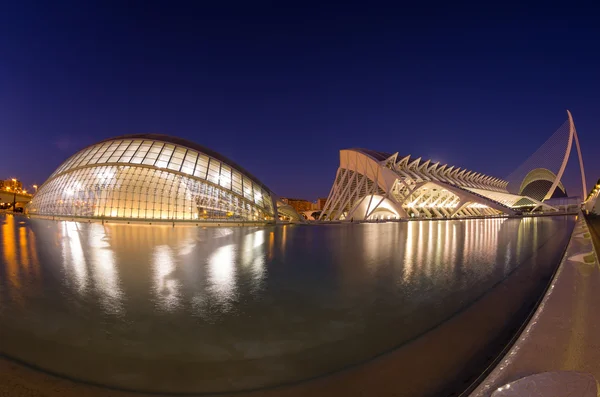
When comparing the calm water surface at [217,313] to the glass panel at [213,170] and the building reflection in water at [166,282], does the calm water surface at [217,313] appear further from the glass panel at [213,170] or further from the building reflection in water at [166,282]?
the glass panel at [213,170]

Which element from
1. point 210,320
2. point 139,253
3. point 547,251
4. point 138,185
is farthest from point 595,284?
point 138,185

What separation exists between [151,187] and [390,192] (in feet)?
110

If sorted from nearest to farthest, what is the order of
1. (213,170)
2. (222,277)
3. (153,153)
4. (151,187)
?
(222,277), (151,187), (153,153), (213,170)

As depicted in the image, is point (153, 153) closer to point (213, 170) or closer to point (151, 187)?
point (151, 187)

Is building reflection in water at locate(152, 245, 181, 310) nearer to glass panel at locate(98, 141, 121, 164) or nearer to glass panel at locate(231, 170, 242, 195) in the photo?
glass panel at locate(231, 170, 242, 195)

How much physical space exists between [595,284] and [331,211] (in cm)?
4897

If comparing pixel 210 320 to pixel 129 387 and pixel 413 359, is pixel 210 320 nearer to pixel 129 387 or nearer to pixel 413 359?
pixel 129 387

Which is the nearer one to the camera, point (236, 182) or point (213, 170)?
point (213, 170)

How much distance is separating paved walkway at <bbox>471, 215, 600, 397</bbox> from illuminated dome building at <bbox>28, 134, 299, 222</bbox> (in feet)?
92.6

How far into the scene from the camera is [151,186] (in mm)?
28719

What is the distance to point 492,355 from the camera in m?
A: 3.13

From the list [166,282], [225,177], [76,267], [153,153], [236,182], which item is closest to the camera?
[166,282]

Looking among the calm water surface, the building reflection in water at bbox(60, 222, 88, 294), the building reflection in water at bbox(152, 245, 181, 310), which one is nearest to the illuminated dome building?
the building reflection in water at bbox(60, 222, 88, 294)

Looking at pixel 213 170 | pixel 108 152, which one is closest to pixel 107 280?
pixel 213 170
